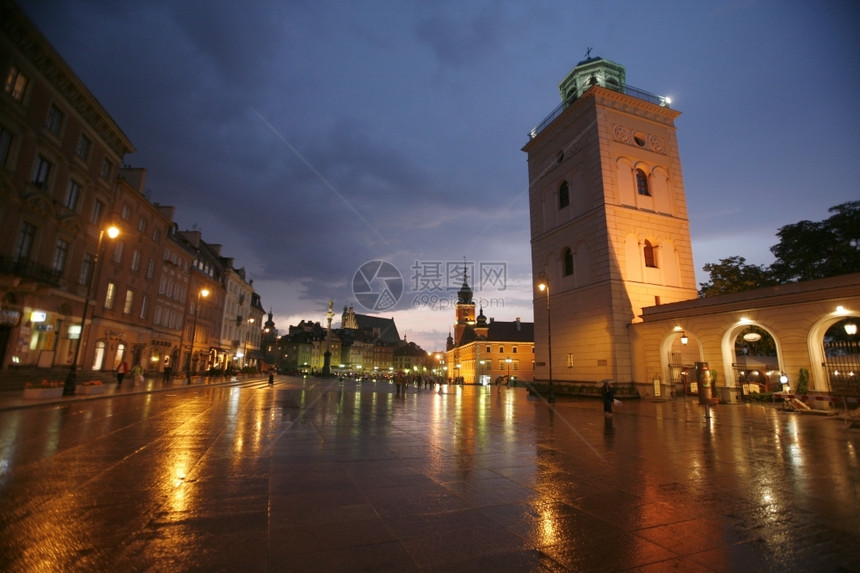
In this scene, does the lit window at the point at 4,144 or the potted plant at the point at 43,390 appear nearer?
the potted plant at the point at 43,390

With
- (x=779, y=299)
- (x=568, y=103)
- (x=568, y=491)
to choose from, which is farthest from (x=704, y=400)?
(x=568, y=103)

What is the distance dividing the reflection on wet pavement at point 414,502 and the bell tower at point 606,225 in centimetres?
1794

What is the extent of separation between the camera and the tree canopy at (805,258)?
34.0m

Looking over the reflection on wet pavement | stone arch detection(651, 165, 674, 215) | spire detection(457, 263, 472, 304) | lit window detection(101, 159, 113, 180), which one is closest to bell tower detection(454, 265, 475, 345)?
spire detection(457, 263, 472, 304)

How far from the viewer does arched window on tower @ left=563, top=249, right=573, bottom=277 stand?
30625mm

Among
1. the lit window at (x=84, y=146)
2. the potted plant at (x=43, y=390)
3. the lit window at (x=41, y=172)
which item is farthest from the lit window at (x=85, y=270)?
the potted plant at (x=43, y=390)

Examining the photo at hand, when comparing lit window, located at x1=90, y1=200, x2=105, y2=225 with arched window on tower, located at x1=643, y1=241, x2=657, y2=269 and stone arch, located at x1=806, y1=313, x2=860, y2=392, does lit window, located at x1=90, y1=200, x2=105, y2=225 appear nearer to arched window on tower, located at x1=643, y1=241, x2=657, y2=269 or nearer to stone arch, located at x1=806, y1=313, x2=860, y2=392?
arched window on tower, located at x1=643, y1=241, x2=657, y2=269

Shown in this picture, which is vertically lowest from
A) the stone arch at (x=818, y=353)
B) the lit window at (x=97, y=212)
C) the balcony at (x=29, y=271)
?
the stone arch at (x=818, y=353)

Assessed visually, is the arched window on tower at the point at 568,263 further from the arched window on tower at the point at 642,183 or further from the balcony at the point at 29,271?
the balcony at the point at 29,271

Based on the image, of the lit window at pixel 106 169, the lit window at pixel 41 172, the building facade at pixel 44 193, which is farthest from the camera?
the lit window at pixel 106 169

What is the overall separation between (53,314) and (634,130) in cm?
4069

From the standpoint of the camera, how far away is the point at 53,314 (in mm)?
23656

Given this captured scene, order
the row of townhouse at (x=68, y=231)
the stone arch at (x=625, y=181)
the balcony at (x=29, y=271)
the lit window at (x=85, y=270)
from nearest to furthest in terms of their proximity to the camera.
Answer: the balcony at (x=29, y=271) → the row of townhouse at (x=68, y=231) → the lit window at (x=85, y=270) → the stone arch at (x=625, y=181)

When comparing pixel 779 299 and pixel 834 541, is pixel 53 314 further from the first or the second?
pixel 779 299
